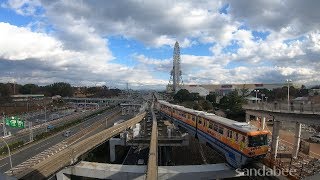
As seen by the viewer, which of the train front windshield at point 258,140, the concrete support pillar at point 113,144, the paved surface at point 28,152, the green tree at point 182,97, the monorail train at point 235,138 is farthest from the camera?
the green tree at point 182,97

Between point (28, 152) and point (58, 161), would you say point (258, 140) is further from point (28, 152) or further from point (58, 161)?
point (28, 152)

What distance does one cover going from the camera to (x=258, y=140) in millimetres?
25109

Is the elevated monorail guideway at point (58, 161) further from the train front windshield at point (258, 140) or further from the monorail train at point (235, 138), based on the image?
the train front windshield at point (258, 140)

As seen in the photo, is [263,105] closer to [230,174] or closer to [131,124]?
[230,174]

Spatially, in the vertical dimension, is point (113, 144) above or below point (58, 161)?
below

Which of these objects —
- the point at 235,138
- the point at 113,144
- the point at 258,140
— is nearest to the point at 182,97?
the point at 113,144

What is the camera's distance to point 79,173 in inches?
1213

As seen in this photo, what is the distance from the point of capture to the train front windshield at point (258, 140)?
81.4ft

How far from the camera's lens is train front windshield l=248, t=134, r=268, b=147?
24.8 metres

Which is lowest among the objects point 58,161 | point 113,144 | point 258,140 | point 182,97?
point 113,144

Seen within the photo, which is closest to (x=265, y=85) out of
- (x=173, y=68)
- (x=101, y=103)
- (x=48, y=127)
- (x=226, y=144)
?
(x=173, y=68)

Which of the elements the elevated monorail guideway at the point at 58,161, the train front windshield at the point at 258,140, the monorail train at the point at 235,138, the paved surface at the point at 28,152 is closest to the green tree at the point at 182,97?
the paved surface at the point at 28,152

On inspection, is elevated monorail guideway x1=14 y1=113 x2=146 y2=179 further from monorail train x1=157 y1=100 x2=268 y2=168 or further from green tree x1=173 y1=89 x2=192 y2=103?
green tree x1=173 y1=89 x2=192 y2=103

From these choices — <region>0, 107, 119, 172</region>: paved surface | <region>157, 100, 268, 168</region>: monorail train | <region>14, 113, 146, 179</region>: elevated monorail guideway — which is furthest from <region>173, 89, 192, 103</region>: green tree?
<region>157, 100, 268, 168</region>: monorail train
